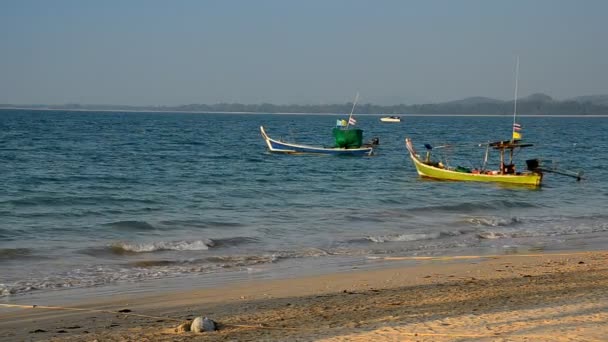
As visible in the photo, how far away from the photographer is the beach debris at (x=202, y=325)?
29.3 feet

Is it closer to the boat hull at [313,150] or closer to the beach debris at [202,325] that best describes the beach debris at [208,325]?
the beach debris at [202,325]

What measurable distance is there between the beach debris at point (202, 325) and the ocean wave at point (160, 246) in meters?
7.80

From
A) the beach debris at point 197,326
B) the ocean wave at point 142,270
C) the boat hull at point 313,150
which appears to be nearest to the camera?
the beach debris at point 197,326

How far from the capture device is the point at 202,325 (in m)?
8.98

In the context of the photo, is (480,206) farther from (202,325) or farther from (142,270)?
(202,325)

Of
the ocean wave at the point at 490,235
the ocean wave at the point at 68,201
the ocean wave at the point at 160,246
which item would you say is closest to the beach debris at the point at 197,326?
the ocean wave at the point at 160,246

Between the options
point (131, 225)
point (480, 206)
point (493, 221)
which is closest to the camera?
point (131, 225)

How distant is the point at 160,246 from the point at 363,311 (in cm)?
786

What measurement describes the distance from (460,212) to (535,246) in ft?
24.1

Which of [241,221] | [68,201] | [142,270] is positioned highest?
[142,270]

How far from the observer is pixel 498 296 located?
434 inches

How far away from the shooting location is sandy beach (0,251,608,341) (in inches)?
342

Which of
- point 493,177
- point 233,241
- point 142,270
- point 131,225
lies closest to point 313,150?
point 493,177

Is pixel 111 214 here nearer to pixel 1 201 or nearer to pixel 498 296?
pixel 1 201
